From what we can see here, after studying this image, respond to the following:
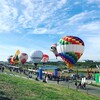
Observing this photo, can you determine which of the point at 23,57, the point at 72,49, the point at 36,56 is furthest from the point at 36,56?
the point at 72,49

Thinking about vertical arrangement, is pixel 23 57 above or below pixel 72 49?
above

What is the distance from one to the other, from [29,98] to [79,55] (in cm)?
2258

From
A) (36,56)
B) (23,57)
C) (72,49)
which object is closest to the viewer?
(72,49)

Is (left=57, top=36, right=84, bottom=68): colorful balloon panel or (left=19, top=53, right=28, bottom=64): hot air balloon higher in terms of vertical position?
(left=19, top=53, right=28, bottom=64): hot air balloon

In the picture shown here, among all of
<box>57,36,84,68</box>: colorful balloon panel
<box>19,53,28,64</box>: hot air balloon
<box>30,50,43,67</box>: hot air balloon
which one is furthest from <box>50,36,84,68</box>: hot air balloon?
<box>19,53,28,64</box>: hot air balloon

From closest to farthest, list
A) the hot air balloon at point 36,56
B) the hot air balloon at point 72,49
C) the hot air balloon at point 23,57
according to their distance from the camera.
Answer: the hot air balloon at point 72,49 < the hot air balloon at point 36,56 < the hot air balloon at point 23,57

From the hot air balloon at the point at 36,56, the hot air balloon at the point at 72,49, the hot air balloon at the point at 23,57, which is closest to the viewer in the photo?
the hot air balloon at the point at 72,49

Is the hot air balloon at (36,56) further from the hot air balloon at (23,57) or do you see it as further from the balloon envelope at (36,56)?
the hot air balloon at (23,57)

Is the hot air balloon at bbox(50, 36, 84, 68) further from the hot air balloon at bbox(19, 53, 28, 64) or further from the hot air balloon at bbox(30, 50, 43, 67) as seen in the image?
the hot air balloon at bbox(19, 53, 28, 64)

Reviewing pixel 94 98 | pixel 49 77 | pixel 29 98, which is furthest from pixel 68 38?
pixel 29 98

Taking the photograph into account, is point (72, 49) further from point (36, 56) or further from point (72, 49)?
point (36, 56)

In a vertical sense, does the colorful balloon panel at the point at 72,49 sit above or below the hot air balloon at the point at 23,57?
below

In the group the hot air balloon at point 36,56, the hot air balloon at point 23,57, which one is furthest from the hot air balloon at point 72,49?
the hot air balloon at point 23,57

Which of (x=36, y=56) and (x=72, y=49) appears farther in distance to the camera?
(x=36, y=56)
